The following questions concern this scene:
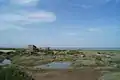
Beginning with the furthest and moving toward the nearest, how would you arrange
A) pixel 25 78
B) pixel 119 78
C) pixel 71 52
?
pixel 71 52
pixel 119 78
pixel 25 78

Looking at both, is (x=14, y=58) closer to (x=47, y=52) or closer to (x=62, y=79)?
(x=62, y=79)

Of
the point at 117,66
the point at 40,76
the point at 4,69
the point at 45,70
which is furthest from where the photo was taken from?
the point at 117,66

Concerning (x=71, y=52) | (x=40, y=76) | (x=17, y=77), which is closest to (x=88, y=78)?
(x=40, y=76)

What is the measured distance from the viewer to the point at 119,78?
8.97 meters

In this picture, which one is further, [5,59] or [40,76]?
[5,59]

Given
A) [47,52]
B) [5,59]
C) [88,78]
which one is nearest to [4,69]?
[88,78]

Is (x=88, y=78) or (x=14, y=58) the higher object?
(x=14, y=58)

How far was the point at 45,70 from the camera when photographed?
36.6 feet

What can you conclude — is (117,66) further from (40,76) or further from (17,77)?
(17,77)

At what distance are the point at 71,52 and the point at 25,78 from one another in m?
13.6

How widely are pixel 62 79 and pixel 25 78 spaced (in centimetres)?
267

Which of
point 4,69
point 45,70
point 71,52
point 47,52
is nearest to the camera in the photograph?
point 4,69

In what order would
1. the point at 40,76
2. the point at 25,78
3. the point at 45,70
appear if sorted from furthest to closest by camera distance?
the point at 45,70 → the point at 40,76 → the point at 25,78

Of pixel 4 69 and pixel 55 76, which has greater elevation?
pixel 4 69
